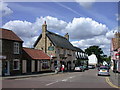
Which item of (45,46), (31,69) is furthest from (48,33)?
(31,69)

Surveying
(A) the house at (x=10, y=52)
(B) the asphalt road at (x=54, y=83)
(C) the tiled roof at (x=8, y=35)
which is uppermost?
(C) the tiled roof at (x=8, y=35)

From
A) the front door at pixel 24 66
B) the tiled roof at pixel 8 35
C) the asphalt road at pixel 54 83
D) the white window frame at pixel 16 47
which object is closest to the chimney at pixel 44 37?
the front door at pixel 24 66

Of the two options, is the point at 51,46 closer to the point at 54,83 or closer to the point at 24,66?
the point at 24,66

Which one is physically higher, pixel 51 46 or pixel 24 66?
pixel 51 46

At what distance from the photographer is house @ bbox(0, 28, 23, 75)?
2904 centimetres

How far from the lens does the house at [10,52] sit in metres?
29.0

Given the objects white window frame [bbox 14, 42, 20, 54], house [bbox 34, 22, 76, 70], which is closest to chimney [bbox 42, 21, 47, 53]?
house [bbox 34, 22, 76, 70]

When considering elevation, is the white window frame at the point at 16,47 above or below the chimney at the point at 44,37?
below

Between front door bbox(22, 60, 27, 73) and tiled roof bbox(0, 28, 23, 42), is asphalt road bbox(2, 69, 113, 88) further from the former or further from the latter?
front door bbox(22, 60, 27, 73)

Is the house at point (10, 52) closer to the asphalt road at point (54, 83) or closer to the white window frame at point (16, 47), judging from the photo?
the white window frame at point (16, 47)

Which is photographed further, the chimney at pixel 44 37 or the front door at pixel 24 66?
the chimney at pixel 44 37

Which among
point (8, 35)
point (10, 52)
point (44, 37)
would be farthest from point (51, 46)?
point (10, 52)

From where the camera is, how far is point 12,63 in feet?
102

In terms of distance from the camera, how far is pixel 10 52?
3072cm
